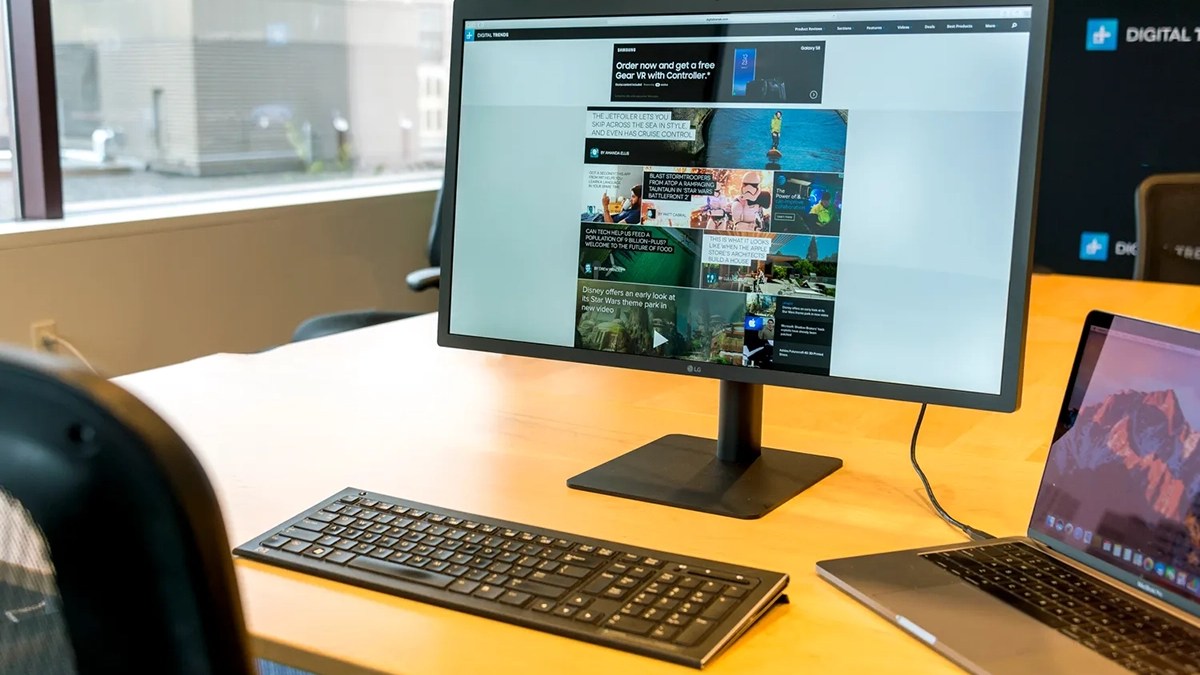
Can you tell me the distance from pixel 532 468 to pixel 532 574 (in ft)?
1.07

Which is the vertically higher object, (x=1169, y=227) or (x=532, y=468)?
(x=1169, y=227)

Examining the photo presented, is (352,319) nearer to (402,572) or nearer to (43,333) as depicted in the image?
(43,333)

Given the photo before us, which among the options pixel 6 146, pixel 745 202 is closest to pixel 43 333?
pixel 6 146

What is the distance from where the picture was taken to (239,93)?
373cm

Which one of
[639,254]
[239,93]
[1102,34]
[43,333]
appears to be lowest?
[43,333]

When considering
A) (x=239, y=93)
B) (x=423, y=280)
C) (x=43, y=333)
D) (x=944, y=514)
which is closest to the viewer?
(x=944, y=514)

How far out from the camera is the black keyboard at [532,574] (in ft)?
2.85

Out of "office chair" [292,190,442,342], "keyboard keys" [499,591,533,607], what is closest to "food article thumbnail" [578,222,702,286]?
"keyboard keys" [499,591,533,607]

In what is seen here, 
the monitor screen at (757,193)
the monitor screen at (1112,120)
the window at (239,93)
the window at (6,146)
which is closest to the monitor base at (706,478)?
the monitor screen at (757,193)

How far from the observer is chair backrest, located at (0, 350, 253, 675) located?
21.3 inches

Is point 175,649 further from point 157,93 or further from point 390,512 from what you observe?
point 157,93

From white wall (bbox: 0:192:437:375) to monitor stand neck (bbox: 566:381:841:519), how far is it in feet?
6.62

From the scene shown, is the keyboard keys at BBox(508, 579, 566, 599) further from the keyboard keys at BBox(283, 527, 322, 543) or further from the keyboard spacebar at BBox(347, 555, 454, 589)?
the keyboard keys at BBox(283, 527, 322, 543)

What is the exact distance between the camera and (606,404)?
5.18ft
